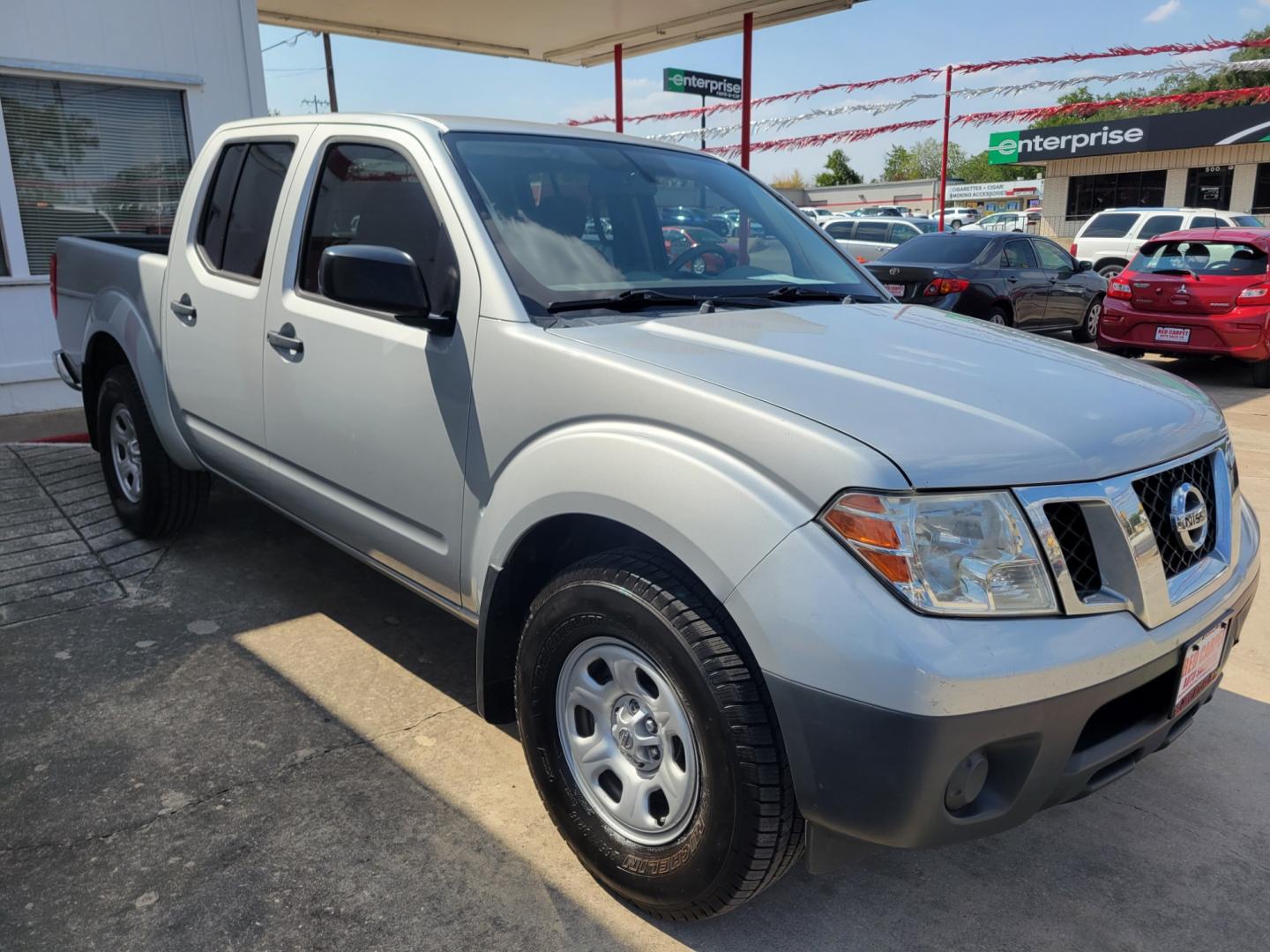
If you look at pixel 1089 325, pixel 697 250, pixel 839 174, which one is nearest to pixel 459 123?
pixel 697 250

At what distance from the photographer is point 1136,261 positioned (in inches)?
423

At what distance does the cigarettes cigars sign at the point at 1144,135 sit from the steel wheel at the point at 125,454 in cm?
3475

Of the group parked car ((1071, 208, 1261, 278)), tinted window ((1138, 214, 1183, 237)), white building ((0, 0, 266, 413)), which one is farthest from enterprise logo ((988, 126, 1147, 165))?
white building ((0, 0, 266, 413))

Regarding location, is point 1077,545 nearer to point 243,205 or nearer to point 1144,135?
point 243,205

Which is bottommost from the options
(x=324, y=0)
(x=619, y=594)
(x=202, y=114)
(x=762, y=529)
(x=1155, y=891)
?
(x=1155, y=891)

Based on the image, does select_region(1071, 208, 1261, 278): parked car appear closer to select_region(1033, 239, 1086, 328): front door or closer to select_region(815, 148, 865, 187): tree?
select_region(1033, 239, 1086, 328): front door

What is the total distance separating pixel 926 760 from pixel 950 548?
389 millimetres

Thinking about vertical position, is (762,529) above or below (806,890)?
above

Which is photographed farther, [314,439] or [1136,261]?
[1136,261]

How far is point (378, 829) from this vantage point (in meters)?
2.69

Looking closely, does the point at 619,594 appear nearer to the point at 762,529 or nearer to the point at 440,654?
the point at 762,529

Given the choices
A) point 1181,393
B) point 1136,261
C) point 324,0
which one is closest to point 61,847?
point 1181,393

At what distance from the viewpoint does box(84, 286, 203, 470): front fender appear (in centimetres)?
418

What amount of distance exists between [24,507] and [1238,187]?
121ft
